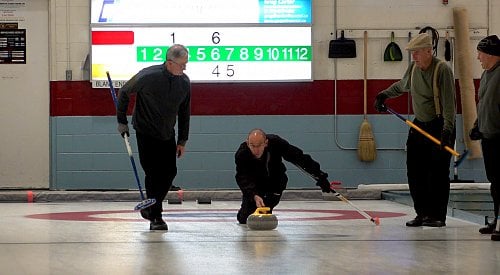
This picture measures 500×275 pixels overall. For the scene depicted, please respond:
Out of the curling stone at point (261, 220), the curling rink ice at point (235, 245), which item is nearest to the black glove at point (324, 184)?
the curling rink ice at point (235, 245)

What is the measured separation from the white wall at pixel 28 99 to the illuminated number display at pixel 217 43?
68cm

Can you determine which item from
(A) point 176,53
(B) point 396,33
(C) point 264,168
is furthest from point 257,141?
(B) point 396,33

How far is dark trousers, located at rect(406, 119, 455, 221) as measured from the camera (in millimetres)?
8133

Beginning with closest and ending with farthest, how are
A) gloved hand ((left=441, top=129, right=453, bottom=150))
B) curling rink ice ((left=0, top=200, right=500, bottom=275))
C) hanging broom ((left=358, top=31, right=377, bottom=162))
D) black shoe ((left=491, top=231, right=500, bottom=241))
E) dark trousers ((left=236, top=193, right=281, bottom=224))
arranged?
curling rink ice ((left=0, top=200, right=500, bottom=275)), black shoe ((left=491, top=231, right=500, bottom=241)), gloved hand ((left=441, top=129, right=453, bottom=150)), dark trousers ((left=236, top=193, right=281, bottom=224)), hanging broom ((left=358, top=31, right=377, bottom=162))

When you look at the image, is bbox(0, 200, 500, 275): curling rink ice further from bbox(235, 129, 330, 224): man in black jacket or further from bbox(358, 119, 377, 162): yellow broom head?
bbox(358, 119, 377, 162): yellow broom head

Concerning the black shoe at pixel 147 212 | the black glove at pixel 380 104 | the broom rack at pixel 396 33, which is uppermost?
the broom rack at pixel 396 33

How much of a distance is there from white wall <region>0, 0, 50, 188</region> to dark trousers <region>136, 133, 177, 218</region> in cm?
517

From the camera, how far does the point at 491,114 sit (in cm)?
732

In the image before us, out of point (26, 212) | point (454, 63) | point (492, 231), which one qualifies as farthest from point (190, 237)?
point (454, 63)

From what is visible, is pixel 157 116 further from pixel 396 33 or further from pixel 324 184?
pixel 396 33

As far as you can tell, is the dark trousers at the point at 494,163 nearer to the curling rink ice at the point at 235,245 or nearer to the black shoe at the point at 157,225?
the curling rink ice at the point at 235,245

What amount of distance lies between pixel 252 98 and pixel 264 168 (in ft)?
15.4

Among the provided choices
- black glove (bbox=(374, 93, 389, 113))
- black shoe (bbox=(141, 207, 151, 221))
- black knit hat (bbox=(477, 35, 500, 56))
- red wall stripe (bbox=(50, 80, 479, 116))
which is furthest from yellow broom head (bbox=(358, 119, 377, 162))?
black knit hat (bbox=(477, 35, 500, 56))

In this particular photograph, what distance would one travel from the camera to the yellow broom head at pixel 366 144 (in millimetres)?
13016
